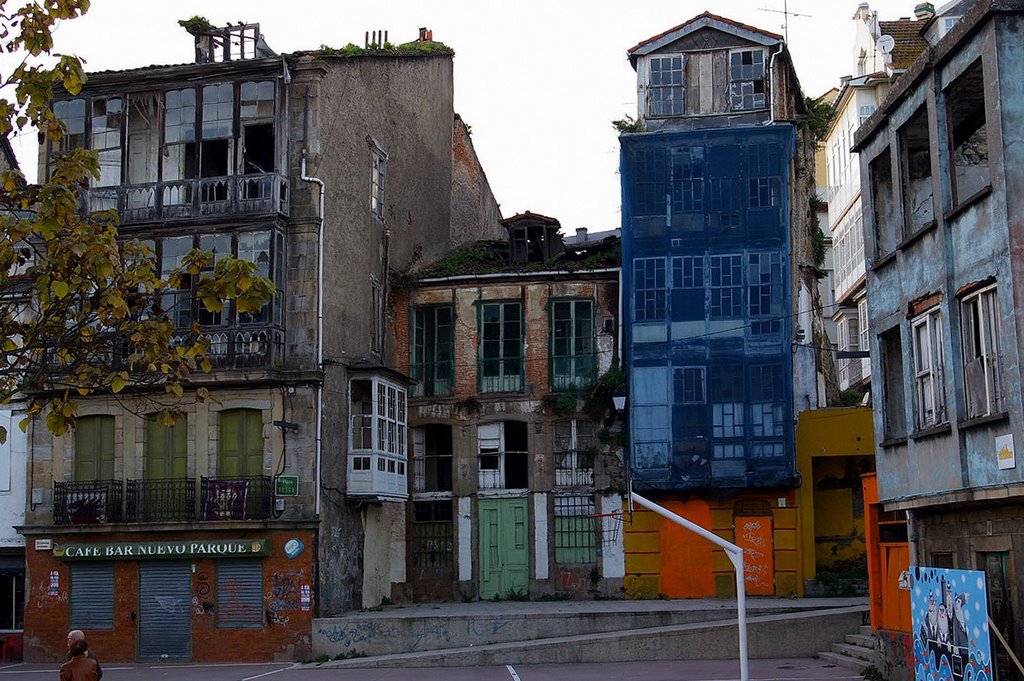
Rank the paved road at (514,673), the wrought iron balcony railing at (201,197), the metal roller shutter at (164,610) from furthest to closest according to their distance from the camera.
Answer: the wrought iron balcony railing at (201,197), the metal roller shutter at (164,610), the paved road at (514,673)

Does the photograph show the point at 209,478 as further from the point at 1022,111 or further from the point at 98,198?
the point at 1022,111

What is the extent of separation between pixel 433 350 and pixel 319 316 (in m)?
5.50

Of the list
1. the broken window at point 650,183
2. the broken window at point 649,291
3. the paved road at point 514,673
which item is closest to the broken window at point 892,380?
the paved road at point 514,673

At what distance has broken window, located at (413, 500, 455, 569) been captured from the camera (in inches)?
1344

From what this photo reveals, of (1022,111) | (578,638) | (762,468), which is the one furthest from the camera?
(762,468)

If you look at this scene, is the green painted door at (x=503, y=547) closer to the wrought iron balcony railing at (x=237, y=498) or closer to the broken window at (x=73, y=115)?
the wrought iron balcony railing at (x=237, y=498)

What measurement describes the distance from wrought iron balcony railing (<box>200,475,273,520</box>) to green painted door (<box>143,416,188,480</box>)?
1027 millimetres

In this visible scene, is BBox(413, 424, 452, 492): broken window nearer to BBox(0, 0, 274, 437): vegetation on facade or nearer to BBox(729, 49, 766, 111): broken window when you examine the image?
BBox(729, 49, 766, 111): broken window

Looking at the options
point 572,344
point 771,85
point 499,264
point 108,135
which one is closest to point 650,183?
point 771,85

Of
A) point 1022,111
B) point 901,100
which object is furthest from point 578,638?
point 1022,111

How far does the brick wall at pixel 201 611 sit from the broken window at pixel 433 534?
558 centimetres

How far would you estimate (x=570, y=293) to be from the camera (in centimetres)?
3422

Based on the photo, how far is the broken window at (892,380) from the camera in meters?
21.7

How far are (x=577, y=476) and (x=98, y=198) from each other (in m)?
14.3
